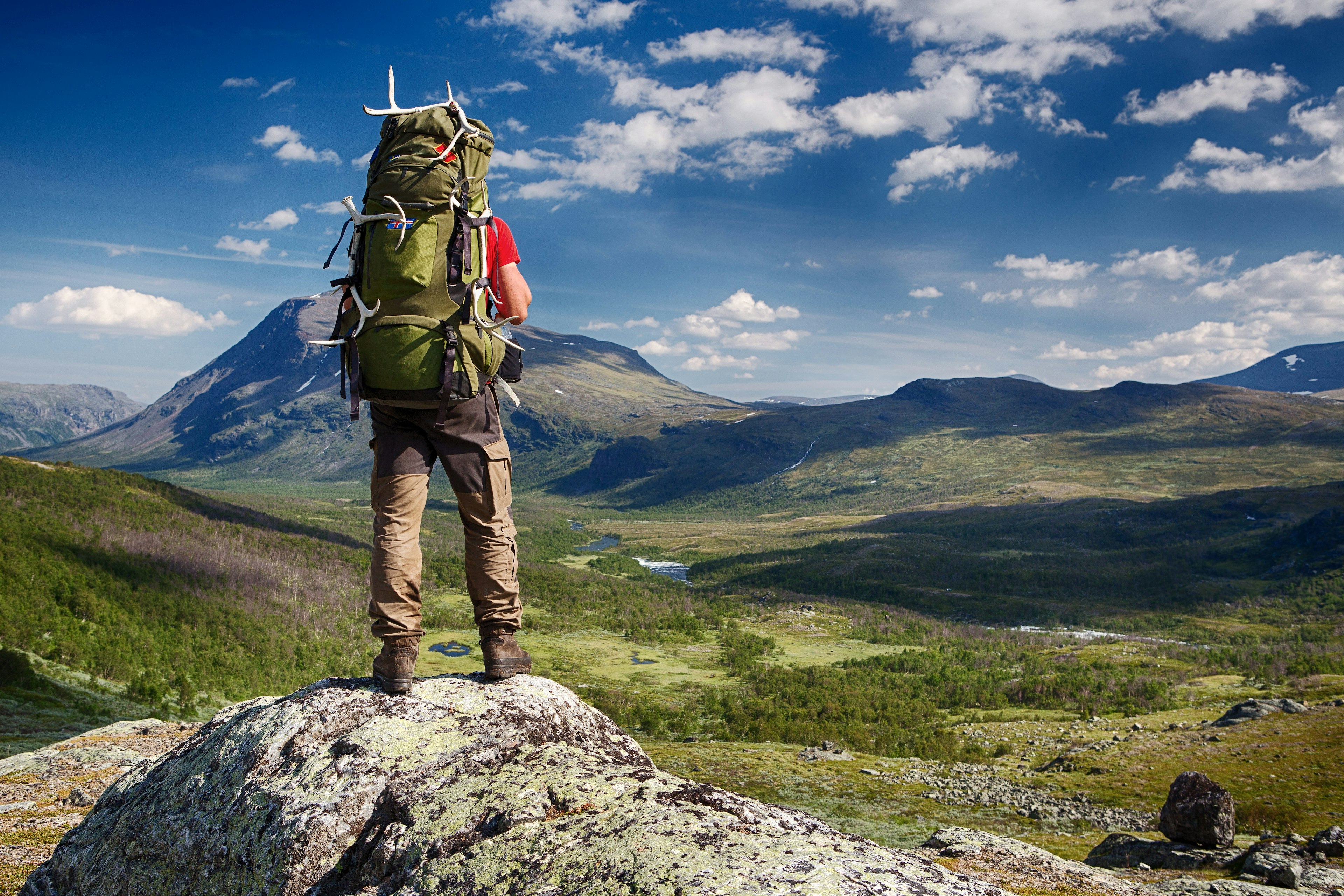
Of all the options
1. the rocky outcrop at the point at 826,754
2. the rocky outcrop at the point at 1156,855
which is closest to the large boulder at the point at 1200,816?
the rocky outcrop at the point at 1156,855

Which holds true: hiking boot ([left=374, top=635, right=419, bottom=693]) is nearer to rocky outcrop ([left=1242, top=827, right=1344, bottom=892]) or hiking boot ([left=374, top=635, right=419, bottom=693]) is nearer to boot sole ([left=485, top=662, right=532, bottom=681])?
boot sole ([left=485, top=662, right=532, bottom=681])

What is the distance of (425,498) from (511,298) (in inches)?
84.7

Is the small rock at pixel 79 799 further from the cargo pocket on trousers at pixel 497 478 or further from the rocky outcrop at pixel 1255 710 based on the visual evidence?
the rocky outcrop at pixel 1255 710

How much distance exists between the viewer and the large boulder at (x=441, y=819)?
13.8ft

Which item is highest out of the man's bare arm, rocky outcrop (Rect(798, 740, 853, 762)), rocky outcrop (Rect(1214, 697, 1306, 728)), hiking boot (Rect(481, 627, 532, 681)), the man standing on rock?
the man's bare arm

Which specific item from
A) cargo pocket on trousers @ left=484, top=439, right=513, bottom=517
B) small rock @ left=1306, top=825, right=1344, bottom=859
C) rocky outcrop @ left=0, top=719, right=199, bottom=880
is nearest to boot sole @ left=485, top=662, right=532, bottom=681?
cargo pocket on trousers @ left=484, top=439, right=513, bottom=517

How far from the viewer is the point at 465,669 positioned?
63.2 m

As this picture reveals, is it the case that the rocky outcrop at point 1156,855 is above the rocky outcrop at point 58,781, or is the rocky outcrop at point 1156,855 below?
below

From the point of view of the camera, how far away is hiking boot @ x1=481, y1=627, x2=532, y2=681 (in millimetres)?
6961

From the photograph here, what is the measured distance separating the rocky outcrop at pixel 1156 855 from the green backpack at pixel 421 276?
2638cm

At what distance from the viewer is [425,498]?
664 cm

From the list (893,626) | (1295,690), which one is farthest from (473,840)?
(893,626)

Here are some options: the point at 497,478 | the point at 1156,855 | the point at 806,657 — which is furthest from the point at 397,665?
the point at 806,657

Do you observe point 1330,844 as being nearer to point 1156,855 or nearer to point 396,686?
point 1156,855
